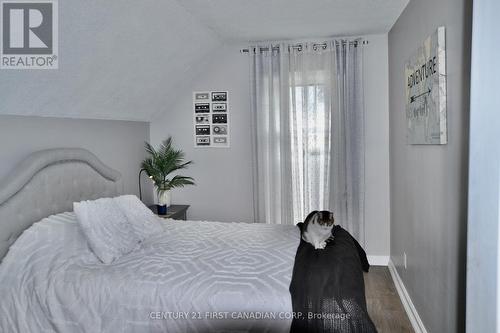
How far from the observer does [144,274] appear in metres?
2.10

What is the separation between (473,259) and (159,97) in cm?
338

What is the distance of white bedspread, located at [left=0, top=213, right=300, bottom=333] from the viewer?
1.88 meters

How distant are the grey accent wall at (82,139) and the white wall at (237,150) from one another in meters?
0.47

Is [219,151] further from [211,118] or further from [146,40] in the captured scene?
[146,40]

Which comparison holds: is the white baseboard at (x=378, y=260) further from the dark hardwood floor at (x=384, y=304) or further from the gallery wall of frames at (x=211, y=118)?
the gallery wall of frames at (x=211, y=118)

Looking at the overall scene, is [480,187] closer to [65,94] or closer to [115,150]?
[65,94]

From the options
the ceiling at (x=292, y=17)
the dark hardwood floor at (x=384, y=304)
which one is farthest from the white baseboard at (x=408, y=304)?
the ceiling at (x=292, y=17)

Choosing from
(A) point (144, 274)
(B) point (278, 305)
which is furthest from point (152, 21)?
(B) point (278, 305)

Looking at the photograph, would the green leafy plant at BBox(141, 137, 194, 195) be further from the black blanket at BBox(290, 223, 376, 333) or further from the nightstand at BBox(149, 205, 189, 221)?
Result: the black blanket at BBox(290, 223, 376, 333)

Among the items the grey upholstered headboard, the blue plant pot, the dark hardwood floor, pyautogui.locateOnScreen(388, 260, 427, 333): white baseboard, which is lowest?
the dark hardwood floor

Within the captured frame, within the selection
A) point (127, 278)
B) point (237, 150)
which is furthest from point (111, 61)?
point (237, 150)

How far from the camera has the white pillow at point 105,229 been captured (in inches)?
92.2

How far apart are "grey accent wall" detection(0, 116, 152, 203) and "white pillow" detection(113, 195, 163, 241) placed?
2.18 ft

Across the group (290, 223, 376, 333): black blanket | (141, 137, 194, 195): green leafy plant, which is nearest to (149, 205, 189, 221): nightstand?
(141, 137, 194, 195): green leafy plant
